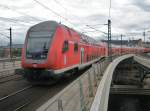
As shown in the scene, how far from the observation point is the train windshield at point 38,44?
49.0 ft

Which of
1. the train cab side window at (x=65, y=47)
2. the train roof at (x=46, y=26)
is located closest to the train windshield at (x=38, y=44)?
the train roof at (x=46, y=26)

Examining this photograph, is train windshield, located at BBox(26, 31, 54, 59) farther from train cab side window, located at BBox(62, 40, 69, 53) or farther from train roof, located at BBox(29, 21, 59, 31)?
train cab side window, located at BBox(62, 40, 69, 53)

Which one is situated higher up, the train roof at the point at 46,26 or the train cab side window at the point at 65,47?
the train roof at the point at 46,26

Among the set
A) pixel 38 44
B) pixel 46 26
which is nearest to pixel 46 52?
pixel 38 44

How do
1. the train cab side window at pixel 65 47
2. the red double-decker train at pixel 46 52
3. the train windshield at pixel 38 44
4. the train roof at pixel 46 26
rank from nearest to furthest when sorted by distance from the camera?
the red double-decker train at pixel 46 52
the train windshield at pixel 38 44
the train cab side window at pixel 65 47
the train roof at pixel 46 26

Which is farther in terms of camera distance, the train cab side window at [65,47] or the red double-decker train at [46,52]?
the train cab side window at [65,47]

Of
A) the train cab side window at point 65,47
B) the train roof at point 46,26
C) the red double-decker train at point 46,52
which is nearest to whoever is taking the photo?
the red double-decker train at point 46,52

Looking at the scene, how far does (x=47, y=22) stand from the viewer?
53.5 feet

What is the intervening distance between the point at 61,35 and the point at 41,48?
4.65ft

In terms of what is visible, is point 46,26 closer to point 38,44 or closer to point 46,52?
point 38,44

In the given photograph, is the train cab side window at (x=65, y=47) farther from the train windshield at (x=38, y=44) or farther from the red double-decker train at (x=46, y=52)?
the train windshield at (x=38, y=44)

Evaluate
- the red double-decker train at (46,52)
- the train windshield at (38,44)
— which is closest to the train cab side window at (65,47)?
the red double-decker train at (46,52)

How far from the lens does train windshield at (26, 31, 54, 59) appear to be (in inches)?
587

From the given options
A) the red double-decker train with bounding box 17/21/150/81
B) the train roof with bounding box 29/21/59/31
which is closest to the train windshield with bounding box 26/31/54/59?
the red double-decker train with bounding box 17/21/150/81
